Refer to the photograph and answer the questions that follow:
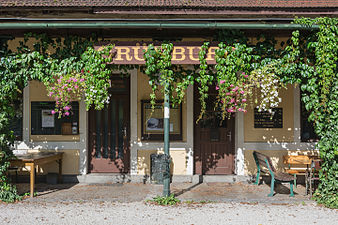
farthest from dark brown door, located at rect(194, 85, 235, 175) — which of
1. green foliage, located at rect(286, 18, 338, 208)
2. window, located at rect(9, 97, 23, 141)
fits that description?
window, located at rect(9, 97, 23, 141)

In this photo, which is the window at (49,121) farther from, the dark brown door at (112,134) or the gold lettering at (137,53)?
the gold lettering at (137,53)

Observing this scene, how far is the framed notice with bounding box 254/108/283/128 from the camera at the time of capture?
25.4 feet

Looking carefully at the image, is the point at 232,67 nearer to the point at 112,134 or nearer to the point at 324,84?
the point at 324,84

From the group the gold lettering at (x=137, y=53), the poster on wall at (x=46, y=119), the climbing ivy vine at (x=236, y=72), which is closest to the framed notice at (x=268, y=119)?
the climbing ivy vine at (x=236, y=72)

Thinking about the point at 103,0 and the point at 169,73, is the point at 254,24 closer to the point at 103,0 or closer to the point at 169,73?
the point at 169,73

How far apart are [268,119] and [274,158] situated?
953 millimetres

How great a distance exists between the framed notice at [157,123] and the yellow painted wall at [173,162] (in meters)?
0.35

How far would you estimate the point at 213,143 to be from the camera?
798 centimetres

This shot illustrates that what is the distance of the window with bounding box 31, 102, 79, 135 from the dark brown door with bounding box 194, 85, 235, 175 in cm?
299

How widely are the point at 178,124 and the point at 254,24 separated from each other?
3.23 m

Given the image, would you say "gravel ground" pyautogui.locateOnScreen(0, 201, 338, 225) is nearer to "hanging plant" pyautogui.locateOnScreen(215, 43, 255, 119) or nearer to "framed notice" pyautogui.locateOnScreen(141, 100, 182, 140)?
"hanging plant" pyautogui.locateOnScreen(215, 43, 255, 119)

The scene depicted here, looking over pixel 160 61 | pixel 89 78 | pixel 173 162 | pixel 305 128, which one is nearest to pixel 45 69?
pixel 89 78

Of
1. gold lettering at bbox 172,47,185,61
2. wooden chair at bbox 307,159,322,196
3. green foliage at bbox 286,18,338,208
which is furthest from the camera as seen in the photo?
wooden chair at bbox 307,159,322,196

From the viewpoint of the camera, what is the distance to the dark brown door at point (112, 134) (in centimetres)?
793
